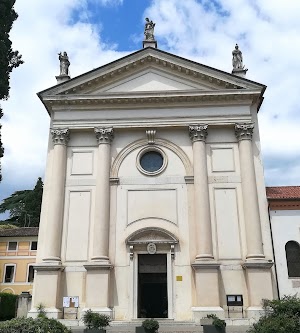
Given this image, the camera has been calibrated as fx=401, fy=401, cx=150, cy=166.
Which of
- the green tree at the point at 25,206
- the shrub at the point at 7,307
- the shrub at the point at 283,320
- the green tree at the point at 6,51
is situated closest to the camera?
the shrub at the point at 283,320

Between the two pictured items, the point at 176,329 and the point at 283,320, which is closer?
the point at 283,320

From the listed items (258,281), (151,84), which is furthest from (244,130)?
(258,281)

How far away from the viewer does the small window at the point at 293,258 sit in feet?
61.0

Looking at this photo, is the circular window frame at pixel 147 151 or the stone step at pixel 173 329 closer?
the stone step at pixel 173 329

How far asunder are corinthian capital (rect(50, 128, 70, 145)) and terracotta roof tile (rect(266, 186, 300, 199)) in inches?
418

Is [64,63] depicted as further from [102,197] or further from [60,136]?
[102,197]

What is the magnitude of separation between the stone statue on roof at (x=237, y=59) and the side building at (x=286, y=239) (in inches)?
286

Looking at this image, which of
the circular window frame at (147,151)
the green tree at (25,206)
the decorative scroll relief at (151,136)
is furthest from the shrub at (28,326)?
the green tree at (25,206)

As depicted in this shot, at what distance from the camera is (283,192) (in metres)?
20.8

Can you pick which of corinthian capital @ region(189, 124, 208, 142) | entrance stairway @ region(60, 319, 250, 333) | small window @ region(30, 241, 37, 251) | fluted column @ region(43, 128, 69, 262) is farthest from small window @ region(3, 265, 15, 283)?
corinthian capital @ region(189, 124, 208, 142)

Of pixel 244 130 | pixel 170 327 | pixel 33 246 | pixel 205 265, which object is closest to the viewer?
pixel 170 327

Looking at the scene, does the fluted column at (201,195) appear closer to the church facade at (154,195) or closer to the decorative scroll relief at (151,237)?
the church facade at (154,195)

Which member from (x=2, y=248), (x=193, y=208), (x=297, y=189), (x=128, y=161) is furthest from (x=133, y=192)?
(x=2, y=248)

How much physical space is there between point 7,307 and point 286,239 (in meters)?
22.7
